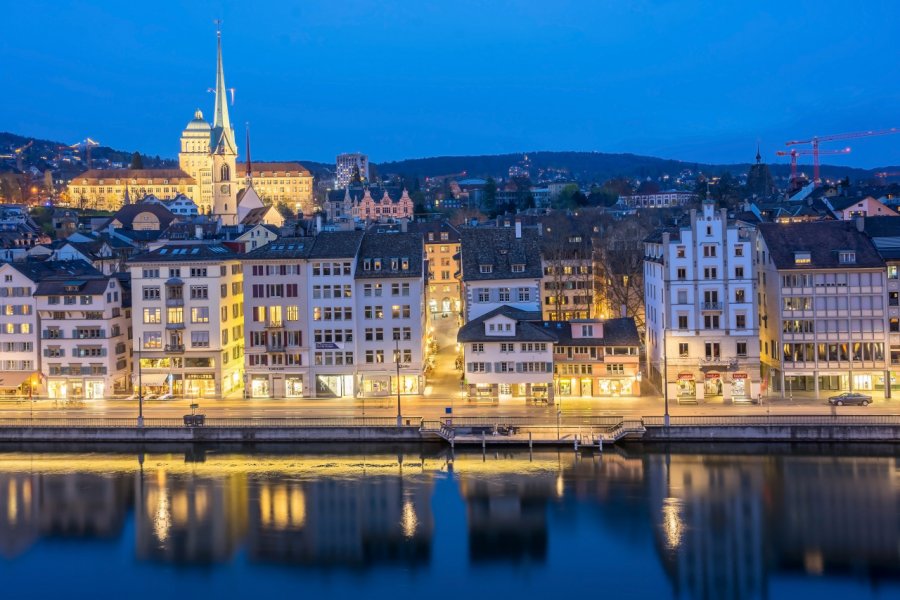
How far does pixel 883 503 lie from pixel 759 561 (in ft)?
26.9

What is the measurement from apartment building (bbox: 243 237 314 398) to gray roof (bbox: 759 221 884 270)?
974 inches

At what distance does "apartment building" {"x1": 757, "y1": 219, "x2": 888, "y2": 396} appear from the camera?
198 ft

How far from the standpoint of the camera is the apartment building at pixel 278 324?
64250 millimetres

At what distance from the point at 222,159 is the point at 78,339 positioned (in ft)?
433

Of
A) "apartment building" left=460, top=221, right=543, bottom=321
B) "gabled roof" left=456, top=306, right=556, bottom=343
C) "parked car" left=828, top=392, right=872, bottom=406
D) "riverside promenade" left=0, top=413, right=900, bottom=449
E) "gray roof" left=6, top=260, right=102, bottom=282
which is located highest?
"gray roof" left=6, top=260, right=102, bottom=282

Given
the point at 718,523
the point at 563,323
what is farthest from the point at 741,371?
the point at 718,523

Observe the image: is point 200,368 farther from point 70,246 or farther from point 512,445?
point 70,246

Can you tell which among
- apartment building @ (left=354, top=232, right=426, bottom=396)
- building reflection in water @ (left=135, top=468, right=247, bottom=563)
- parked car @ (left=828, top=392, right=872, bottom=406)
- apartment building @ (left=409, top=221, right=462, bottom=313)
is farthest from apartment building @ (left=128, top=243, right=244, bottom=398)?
apartment building @ (left=409, top=221, right=462, bottom=313)

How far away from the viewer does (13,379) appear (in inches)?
2562

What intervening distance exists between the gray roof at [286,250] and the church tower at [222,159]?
11662 centimetres

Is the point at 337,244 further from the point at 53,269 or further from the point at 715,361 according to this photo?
the point at 715,361

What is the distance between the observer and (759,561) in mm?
39406

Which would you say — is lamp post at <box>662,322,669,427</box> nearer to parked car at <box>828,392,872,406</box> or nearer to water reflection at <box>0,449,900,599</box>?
water reflection at <box>0,449,900,599</box>

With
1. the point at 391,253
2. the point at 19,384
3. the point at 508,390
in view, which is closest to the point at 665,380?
the point at 508,390
